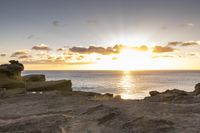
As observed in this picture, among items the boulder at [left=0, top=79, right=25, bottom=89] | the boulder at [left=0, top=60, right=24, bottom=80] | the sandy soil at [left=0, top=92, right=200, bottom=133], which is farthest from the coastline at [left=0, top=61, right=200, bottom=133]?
the boulder at [left=0, top=60, right=24, bottom=80]

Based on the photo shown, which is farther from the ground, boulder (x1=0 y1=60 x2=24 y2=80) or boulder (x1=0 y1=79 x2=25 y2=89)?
boulder (x1=0 y1=60 x2=24 y2=80)

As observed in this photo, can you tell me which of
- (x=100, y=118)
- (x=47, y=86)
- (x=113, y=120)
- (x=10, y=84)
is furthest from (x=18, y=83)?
(x=113, y=120)

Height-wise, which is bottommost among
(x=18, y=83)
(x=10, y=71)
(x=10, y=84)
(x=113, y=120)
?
(x=113, y=120)

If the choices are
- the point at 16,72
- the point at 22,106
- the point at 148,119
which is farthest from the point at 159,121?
the point at 16,72

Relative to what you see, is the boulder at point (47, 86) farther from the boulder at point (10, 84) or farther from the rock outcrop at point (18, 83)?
the boulder at point (10, 84)

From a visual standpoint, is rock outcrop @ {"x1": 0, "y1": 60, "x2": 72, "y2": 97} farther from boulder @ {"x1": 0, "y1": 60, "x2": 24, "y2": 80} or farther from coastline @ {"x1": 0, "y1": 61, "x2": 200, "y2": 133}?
coastline @ {"x1": 0, "y1": 61, "x2": 200, "y2": 133}

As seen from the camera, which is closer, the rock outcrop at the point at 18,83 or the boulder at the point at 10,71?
the rock outcrop at the point at 18,83

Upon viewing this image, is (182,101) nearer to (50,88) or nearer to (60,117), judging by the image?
(60,117)

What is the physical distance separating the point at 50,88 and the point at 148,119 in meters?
31.4

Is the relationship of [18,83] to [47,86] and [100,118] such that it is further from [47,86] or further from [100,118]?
[100,118]

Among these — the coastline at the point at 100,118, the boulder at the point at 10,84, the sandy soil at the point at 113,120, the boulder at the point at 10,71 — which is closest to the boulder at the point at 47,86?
the boulder at the point at 10,84

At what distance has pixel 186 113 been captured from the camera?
64.4ft

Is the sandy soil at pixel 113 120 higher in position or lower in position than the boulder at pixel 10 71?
lower

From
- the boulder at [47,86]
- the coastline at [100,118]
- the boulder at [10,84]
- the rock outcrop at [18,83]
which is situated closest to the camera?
the coastline at [100,118]
